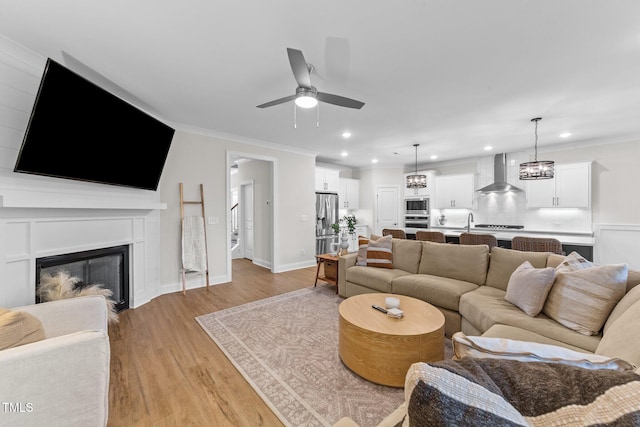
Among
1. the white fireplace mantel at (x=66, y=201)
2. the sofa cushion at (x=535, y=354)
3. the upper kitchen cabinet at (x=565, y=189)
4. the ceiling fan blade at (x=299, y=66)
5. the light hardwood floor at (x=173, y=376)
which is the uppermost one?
the ceiling fan blade at (x=299, y=66)

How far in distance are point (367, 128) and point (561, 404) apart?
4.17 metres

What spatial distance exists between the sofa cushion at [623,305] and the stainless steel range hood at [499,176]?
4694 millimetres

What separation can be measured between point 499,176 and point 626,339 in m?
5.65

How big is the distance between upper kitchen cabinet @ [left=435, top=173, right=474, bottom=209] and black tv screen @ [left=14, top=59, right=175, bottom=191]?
630cm

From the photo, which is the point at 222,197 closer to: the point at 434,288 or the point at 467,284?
the point at 434,288

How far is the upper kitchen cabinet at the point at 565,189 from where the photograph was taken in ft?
16.3

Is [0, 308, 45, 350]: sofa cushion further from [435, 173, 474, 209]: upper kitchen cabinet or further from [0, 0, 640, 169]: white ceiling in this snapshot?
A: [435, 173, 474, 209]: upper kitchen cabinet

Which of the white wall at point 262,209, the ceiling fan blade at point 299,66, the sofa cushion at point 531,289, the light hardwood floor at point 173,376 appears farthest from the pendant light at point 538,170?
the light hardwood floor at point 173,376

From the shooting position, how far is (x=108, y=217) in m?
3.16

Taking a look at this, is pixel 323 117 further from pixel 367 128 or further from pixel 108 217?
pixel 108 217

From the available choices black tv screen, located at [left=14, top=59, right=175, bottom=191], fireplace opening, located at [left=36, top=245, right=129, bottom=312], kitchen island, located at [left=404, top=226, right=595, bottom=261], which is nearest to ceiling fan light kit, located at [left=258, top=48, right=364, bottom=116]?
black tv screen, located at [left=14, top=59, right=175, bottom=191]

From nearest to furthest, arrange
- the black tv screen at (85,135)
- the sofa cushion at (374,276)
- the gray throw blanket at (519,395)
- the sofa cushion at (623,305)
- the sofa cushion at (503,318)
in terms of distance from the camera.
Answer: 1. the gray throw blanket at (519,395)
2. the sofa cushion at (623,305)
3. the sofa cushion at (503,318)
4. the black tv screen at (85,135)
5. the sofa cushion at (374,276)

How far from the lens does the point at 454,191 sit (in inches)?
263

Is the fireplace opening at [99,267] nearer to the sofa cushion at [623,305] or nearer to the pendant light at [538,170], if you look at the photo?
the sofa cushion at [623,305]
